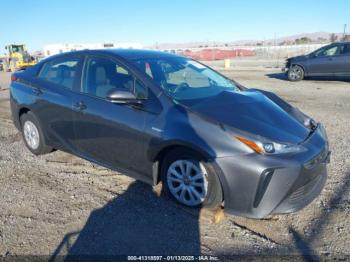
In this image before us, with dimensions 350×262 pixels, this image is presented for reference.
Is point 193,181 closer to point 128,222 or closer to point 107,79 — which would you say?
point 128,222

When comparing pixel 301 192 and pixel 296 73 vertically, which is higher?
pixel 296 73

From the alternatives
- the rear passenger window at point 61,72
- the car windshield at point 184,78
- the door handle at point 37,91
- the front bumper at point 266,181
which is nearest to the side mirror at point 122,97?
the car windshield at point 184,78

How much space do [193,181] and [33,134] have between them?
9.72 ft

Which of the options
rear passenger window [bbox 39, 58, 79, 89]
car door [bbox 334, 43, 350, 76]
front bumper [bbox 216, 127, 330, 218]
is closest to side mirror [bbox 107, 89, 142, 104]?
rear passenger window [bbox 39, 58, 79, 89]

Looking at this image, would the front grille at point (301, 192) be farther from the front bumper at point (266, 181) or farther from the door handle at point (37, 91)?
the door handle at point (37, 91)

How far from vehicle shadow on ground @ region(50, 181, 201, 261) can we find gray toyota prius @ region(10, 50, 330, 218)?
0.78 ft

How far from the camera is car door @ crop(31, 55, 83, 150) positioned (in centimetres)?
437

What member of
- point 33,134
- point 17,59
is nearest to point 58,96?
point 33,134

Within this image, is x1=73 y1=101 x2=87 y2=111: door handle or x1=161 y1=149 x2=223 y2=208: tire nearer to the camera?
x1=161 y1=149 x2=223 y2=208: tire

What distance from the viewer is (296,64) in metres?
15.4

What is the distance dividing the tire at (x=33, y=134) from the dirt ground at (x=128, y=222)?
0.41 m

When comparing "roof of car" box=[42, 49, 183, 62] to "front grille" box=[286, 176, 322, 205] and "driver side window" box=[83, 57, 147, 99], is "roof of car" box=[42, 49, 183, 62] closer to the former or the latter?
"driver side window" box=[83, 57, 147, 99]

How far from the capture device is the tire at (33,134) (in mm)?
5012

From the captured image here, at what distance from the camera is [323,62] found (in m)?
14.6
